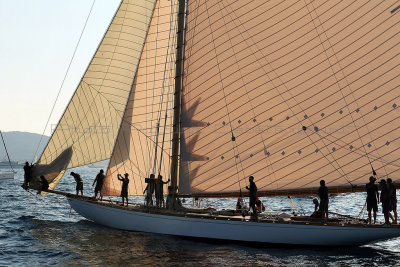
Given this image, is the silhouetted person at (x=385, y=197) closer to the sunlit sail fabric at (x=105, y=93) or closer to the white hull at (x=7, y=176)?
the sunlit sail fabric at (x=105, y=93)

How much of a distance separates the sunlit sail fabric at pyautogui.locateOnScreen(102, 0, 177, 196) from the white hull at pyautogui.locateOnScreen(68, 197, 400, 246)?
2432 millimetres

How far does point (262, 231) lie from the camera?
19.3m

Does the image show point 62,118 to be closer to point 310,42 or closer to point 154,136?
point 154,136

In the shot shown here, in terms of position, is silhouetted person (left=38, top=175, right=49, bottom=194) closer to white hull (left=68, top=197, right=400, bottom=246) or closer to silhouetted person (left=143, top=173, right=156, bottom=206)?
white hull (left=68, top=197, right=400, bottom=246)

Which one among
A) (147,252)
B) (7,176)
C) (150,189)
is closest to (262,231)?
(147,252)

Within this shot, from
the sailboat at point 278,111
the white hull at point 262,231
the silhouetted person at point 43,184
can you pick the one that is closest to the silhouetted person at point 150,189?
the sailboat at point 278,111

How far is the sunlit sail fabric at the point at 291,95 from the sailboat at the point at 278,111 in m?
0.04

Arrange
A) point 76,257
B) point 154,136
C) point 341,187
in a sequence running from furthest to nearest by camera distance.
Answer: point 154,136
point 341,187
point 76,257

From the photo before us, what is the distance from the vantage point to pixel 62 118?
23391 mm

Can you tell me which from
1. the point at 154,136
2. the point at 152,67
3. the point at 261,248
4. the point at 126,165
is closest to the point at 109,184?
the point at 126,165

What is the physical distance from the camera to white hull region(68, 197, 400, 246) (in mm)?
18734

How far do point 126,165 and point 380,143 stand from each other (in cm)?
1055

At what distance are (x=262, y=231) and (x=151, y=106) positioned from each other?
23.8 feet

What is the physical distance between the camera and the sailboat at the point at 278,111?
61.8 feet
